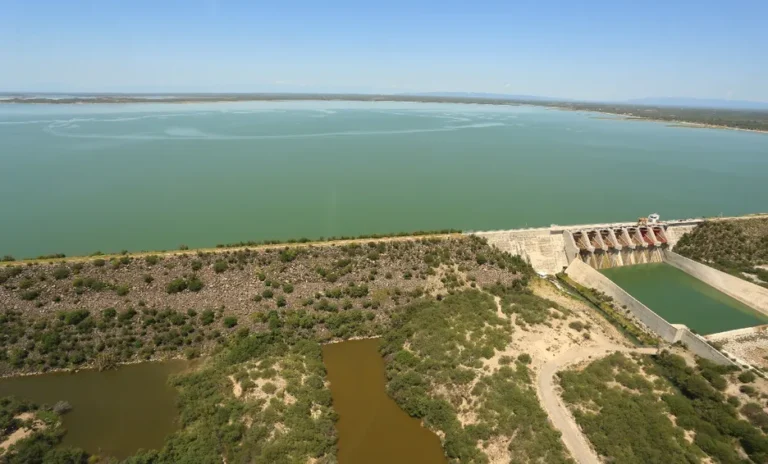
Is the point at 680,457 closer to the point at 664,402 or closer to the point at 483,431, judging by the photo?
the point at 664,402

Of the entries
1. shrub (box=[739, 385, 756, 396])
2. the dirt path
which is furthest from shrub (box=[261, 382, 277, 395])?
shrub (box=[739, 385, 756, 396])

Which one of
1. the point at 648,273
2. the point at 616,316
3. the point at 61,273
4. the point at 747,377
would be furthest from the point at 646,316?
the point at 61,273

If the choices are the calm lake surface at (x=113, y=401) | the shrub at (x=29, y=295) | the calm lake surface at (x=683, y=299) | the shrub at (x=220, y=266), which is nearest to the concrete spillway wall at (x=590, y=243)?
the calm lake surface at (x=683, y=299)

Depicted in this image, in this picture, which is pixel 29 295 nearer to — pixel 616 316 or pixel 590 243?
pixel 616 316

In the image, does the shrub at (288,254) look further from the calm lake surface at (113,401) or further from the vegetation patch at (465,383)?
the calm lake surface at (113,401)

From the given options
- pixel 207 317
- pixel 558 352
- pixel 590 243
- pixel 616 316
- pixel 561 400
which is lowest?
pixel 561 400

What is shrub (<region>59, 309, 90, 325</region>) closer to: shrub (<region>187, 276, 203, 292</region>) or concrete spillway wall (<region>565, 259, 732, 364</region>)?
shrub (<region>187, 276, 203, 292</region>)

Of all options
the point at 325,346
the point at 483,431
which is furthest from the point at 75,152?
the point at 483,431
